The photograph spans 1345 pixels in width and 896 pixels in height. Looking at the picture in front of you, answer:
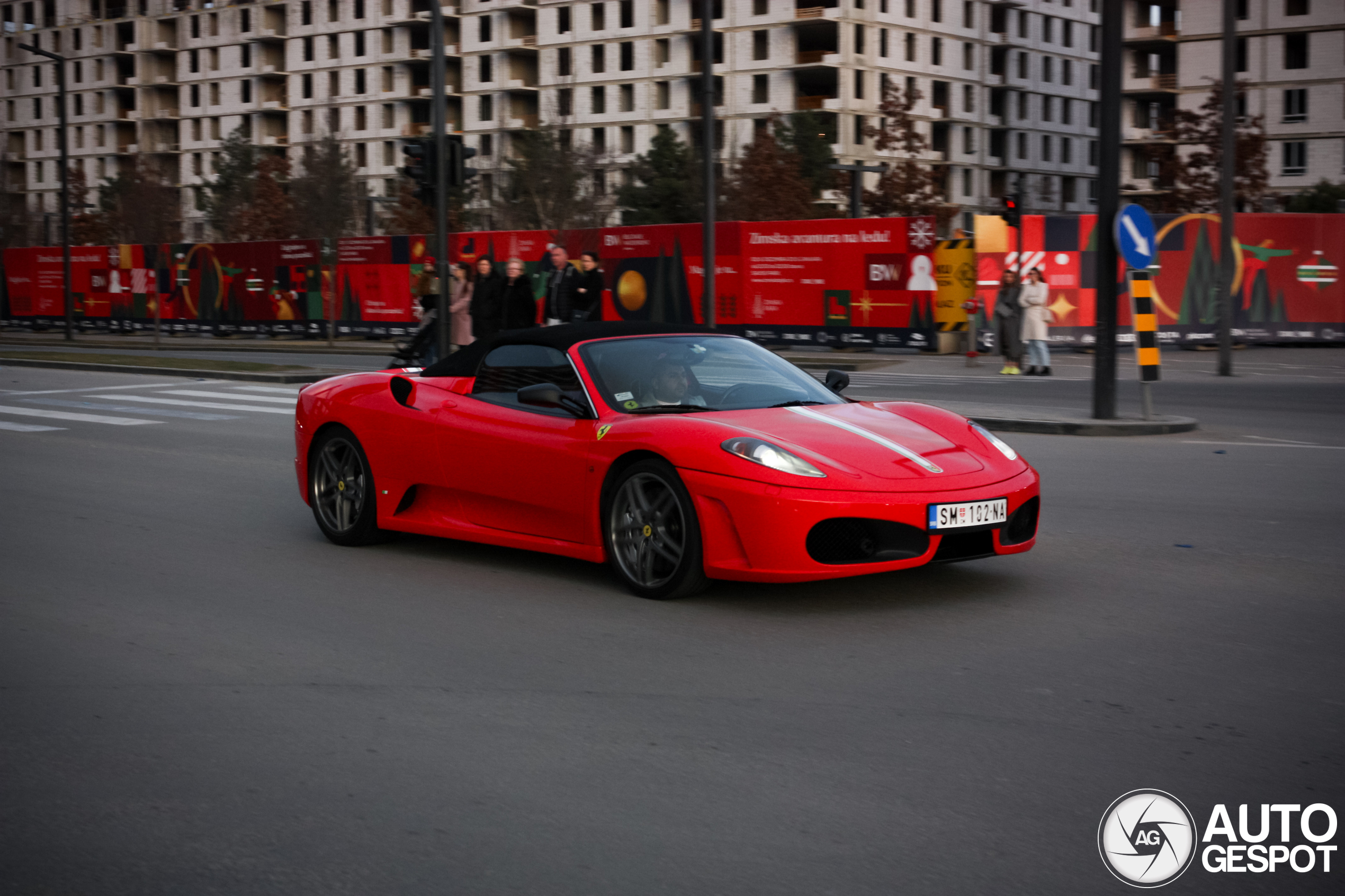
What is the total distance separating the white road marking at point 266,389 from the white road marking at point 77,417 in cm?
336

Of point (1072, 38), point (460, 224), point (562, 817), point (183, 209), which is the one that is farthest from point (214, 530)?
point (183, 209)

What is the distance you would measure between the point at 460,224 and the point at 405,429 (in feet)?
238

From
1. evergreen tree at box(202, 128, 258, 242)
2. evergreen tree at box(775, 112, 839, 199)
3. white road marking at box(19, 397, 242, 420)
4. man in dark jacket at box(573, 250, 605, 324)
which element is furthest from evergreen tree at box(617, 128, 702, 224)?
man in dark jacket at box(573, 250, 605, 324)

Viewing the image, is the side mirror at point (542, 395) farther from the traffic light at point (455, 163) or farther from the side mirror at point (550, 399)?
the traffic light at point (455, 163)

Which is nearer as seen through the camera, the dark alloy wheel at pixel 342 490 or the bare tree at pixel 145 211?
the dark alloy wheel at pixel 342 490

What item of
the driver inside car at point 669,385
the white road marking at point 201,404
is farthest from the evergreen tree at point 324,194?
A: the driver inside car at point 669,385

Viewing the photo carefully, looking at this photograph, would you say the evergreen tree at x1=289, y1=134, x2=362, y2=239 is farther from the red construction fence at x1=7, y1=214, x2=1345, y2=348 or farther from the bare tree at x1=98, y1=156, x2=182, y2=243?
the red construction fence at x1=7, y1=214, x2=1345, y2=348

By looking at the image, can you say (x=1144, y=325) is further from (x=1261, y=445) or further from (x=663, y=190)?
(x=663, y=190)

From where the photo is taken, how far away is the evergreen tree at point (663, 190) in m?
76.0

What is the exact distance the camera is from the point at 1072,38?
102 meters

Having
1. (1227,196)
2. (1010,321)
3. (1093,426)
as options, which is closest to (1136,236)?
(1093,426)

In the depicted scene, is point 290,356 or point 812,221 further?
point 290,356

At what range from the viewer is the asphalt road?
11.9ft

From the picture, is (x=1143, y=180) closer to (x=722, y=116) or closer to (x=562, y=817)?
(x=722, y=116)
